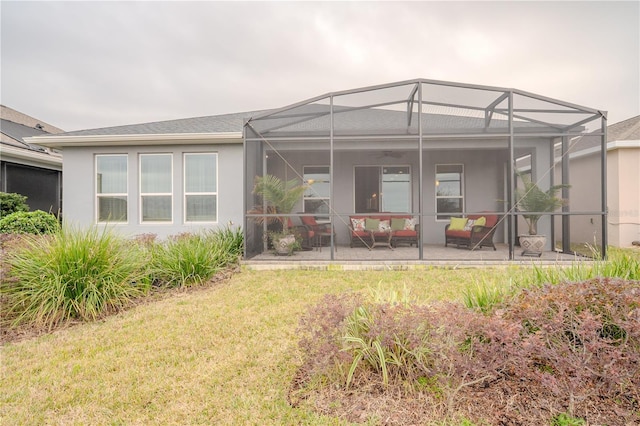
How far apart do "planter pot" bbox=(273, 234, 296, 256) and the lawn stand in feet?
8.59

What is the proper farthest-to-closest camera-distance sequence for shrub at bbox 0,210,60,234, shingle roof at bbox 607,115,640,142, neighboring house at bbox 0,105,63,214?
shingle roof at bbox 607,115,640,142
neighboring house at bbox 0,105,63,214
shrub at bbox 0,210,60,234

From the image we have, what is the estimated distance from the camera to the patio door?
389 inches

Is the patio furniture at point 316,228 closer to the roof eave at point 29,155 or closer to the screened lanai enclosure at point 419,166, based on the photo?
the screened lanai enclosure at point 419,166

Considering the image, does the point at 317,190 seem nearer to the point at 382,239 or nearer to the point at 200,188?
the point at 382,239

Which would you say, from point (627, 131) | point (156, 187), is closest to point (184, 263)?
point (156, 187)

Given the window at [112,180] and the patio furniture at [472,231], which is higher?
the window at [112,180]

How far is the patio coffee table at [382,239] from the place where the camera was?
8.19 m

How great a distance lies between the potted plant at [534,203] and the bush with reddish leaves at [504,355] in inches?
199

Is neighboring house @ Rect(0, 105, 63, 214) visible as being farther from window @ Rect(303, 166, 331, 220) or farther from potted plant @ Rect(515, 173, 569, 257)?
potted plant @ Rect(515, 173, 569, 257)

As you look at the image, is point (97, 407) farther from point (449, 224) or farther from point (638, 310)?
point (449, 224)

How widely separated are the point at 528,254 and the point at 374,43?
28.2 feet

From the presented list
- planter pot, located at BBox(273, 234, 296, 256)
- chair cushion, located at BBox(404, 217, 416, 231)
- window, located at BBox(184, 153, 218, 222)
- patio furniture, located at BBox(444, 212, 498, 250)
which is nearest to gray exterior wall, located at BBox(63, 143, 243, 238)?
window, located at BBox(184, 153, 218, 222)

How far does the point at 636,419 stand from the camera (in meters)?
1.89

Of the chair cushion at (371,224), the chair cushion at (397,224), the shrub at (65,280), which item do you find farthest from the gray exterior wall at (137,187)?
the chair cushion at (397,224)
